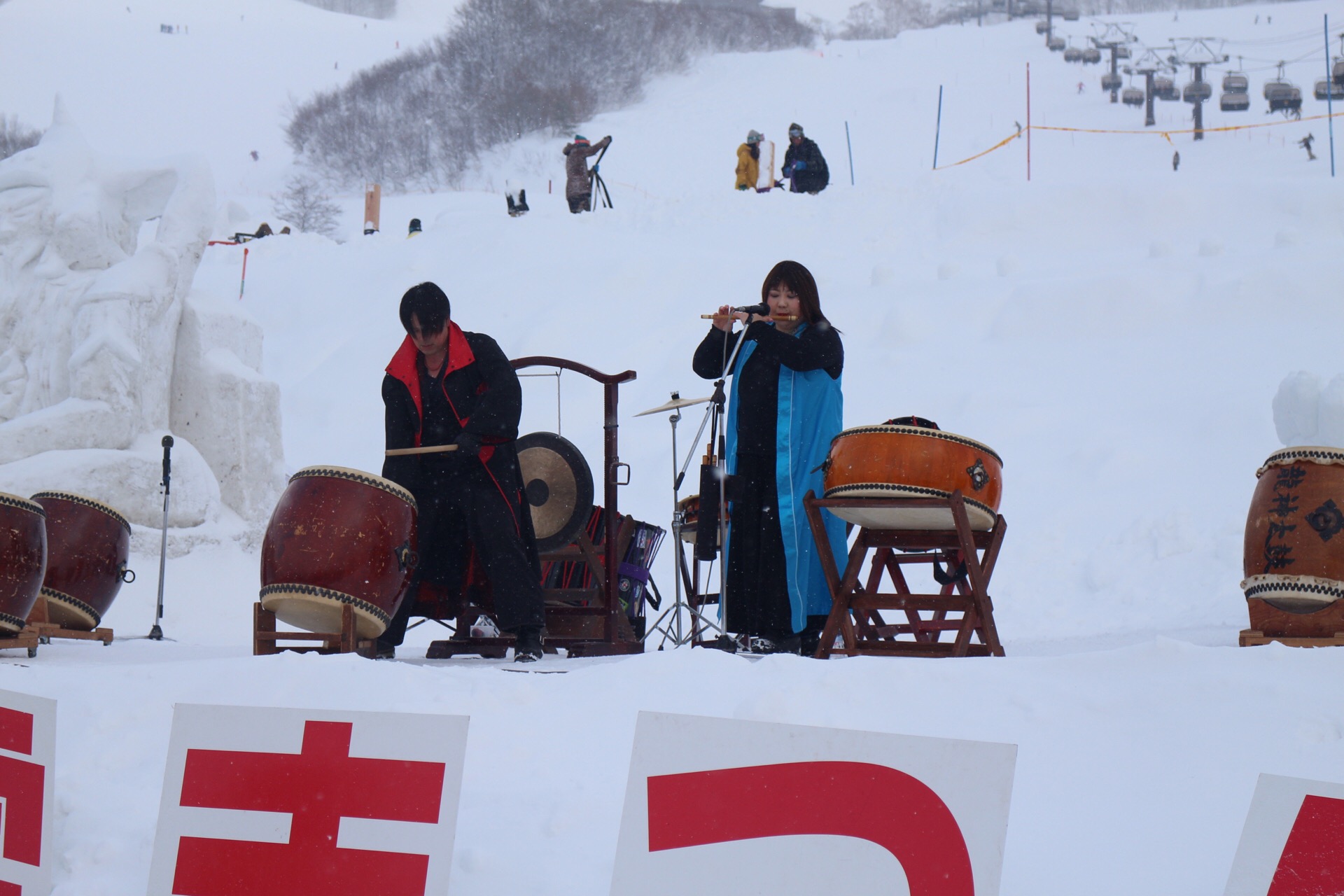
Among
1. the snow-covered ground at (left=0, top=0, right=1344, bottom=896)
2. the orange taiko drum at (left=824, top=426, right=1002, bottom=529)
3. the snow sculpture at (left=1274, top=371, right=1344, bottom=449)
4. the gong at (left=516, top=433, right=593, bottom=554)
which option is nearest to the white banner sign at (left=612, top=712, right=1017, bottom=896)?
the snow-covered ground at (left=0, top=0, right=1344, bottom=896)

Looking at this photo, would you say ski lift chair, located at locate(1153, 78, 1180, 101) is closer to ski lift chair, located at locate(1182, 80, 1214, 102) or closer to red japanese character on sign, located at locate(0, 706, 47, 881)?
ski lift chair, located at locate(1182, 80, 1214, 102)

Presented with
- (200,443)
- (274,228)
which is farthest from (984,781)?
(274,228)

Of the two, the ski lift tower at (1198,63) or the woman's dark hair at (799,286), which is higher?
the ski lift tower at (1198,63)

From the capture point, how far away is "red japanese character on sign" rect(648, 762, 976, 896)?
1.77 meters

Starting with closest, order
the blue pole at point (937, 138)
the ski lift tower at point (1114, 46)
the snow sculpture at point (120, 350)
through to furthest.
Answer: the snow sculpture at point (120, 350), the blue pole at point (937, 138), the ski lift tower at point (1114, 46)

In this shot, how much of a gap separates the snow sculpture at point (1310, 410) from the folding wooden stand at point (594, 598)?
3434mm

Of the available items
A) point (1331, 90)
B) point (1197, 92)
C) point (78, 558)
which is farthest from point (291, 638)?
point (1331, 90)

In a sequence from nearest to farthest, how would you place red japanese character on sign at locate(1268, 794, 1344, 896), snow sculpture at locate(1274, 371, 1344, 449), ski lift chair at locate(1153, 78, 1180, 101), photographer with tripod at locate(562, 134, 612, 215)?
red japanese character on sign at locate(1268, 794, 1344, 896), snow sculpture at locate(1274, 371, 1344, 449), photographer with tripod at locate(562, 134, 612, 215), ski lift chair at locate(1153, 78, 1180, 101)

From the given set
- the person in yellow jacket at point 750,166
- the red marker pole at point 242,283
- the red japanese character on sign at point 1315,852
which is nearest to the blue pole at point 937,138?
the person in yellow jacket at point 750,166

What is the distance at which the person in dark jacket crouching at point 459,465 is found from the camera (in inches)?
168

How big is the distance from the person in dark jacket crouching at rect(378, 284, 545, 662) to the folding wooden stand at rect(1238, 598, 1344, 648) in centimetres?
230

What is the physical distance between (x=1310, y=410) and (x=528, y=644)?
14.2 ft

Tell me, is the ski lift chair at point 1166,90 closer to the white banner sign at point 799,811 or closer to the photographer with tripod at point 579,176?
the photographer with tripod at point 579,176

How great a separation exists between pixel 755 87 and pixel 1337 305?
30.1m
